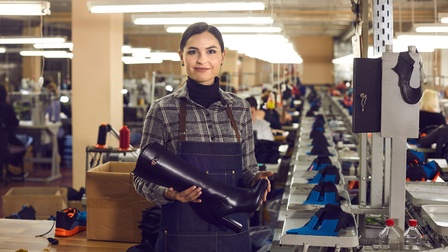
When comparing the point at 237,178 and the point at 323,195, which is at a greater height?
the point at 237,178

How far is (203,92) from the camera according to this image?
2.69 m

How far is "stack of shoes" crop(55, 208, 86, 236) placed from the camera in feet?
13.0

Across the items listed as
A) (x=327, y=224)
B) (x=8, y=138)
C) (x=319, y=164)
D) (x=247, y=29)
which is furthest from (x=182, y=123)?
(x=8, y=138)

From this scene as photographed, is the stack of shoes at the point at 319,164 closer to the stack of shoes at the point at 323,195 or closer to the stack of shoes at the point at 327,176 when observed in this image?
the stack of shoes at the point at 327,176

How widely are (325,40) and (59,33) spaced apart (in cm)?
1096

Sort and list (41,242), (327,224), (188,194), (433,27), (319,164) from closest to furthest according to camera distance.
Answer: (188,194) → (327,224) → (41,242) → (319,164) → (433,27)

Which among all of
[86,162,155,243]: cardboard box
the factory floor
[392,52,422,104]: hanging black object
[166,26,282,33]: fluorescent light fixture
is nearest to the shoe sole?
[86,162,155,243]: cardboard box

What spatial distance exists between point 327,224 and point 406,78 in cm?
72

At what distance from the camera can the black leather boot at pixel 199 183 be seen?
247 centimetres

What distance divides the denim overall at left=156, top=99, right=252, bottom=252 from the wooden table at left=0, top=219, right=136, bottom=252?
1126 millimetres

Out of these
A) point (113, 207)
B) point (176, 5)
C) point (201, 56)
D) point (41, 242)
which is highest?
point (176, 5)

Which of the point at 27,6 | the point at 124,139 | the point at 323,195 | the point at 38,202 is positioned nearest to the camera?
the point at 323,195

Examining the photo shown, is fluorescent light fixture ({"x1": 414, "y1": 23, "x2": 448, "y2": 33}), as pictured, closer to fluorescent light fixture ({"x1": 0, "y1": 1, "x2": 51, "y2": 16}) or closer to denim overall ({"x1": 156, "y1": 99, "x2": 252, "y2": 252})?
fluorescent light fixture ({"x1": 0, "y1": 1, "x2": 51, "y2": 16})

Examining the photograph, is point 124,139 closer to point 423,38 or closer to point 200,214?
point 423,38
